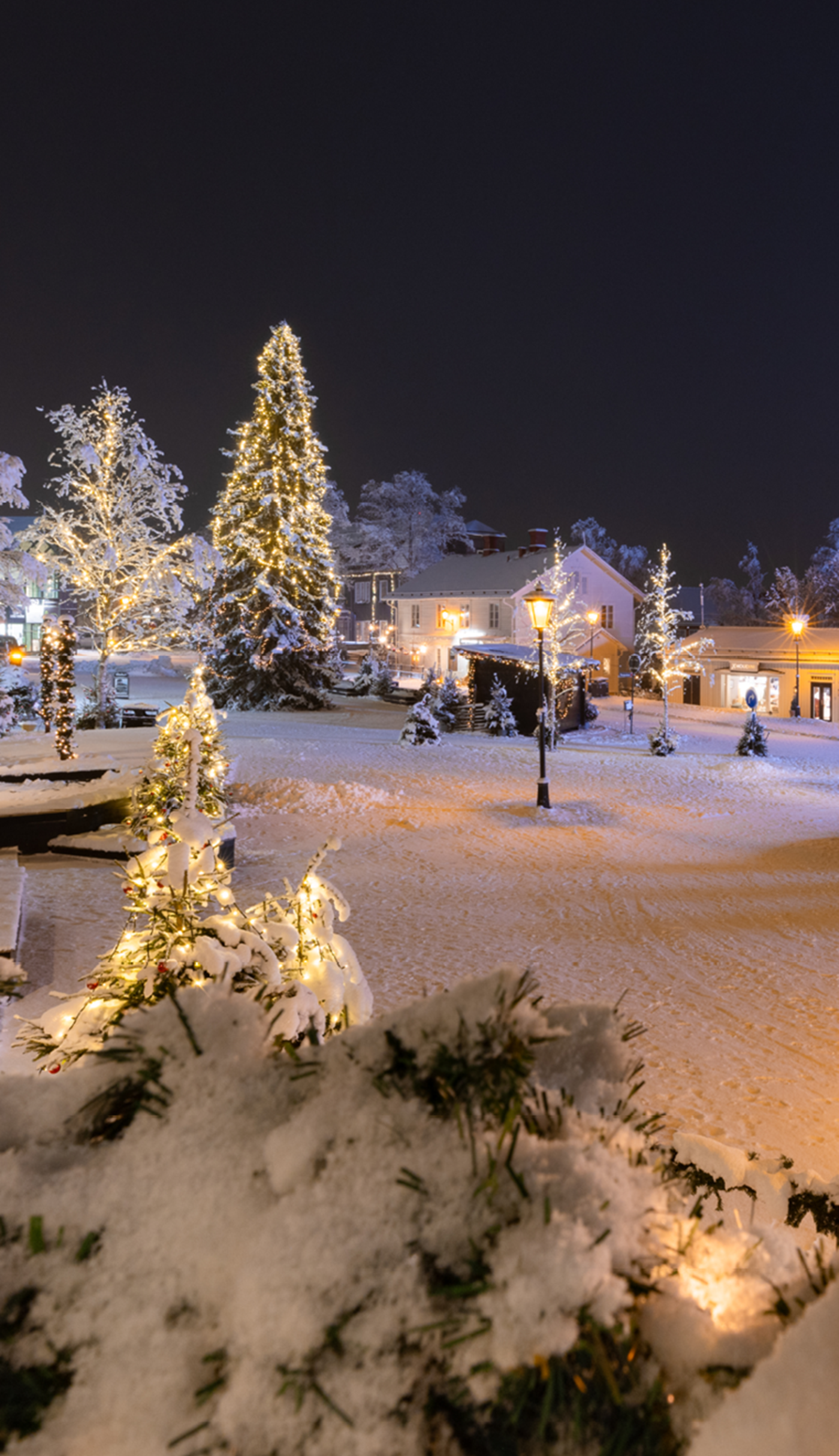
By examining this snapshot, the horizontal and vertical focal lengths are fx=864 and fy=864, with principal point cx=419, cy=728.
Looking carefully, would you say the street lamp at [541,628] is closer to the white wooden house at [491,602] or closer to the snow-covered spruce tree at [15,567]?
the snow-covered spruce tree at [15,567]

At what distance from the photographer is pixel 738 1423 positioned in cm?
71

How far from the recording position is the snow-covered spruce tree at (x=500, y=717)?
91.4 ft

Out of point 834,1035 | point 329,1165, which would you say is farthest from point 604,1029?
point 834,1035

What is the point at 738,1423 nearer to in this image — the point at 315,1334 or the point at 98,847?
the point at 315,1334

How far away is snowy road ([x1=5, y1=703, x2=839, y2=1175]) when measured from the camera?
5648 mm

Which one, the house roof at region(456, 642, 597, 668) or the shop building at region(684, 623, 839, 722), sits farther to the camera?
the shop building at region(684, 623, 839, 722)

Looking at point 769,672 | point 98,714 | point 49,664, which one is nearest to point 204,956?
point 49,664

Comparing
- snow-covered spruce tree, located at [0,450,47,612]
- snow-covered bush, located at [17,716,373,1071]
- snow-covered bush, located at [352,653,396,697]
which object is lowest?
snow-covered bush, located at [17,716,373,1071]

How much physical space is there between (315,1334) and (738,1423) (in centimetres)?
37

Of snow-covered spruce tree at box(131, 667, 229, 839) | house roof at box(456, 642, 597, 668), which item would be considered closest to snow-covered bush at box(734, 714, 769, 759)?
house roof at box(456, 642, 597, 668)

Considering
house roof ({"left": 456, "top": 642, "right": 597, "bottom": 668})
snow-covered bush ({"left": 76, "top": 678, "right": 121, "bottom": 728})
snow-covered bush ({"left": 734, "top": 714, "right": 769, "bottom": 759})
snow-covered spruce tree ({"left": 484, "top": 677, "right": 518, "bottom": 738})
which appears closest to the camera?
snow-covered bush ({"left": 734, "top": 714, "right": 769, "bottom": 759})

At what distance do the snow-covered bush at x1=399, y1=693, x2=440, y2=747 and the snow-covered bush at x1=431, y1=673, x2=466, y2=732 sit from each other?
11.8 feet

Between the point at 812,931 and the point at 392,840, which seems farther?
the point at 392,840

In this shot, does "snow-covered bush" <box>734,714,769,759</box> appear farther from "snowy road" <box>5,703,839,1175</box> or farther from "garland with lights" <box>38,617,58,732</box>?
"garland with lights" <box>38,617,58,732</box>
